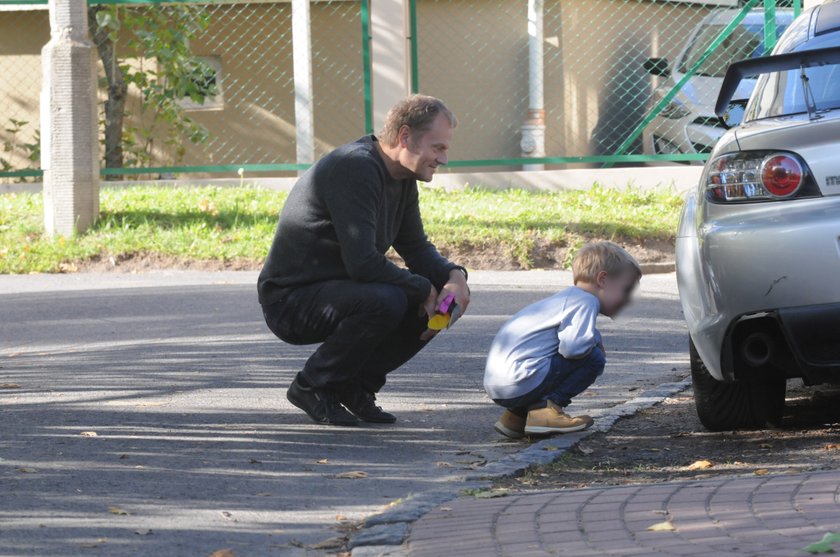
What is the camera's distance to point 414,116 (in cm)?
556

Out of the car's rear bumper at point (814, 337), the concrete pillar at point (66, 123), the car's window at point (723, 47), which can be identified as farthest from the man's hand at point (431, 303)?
the car's window at point (723, 47)

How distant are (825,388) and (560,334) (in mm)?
1870

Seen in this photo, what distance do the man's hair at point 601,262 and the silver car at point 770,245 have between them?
0.26 m

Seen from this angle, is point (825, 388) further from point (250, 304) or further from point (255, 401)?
point (250, 304)

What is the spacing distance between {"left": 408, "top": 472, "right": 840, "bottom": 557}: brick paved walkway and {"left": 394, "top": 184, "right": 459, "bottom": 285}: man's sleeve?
1.67 m

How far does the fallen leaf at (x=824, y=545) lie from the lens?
3398mm

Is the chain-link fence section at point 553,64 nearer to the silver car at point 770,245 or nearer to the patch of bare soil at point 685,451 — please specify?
the patch of bare soil at point 685,451

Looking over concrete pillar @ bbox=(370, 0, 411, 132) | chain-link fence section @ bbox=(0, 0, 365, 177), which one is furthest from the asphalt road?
chain-link fence section @ bbox=(0, 0, 365, 177)

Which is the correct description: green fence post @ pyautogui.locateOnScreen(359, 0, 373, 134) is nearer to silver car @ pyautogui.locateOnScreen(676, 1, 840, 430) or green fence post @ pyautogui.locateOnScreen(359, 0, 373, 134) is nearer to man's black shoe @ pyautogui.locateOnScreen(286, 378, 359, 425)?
man's black shoe @ pyautogui.locateOnScreen(286, 378, 359, 425)

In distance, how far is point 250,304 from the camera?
996 cm

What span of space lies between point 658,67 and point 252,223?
5.62 m

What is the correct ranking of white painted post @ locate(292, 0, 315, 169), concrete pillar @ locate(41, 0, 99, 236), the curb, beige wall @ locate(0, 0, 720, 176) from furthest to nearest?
1. beige wall @ locate(0, 0, 720, 176)
2. white painted post @ locate(292, 0, 315, 169)
3. concrete pillar @ locate(41, 0, 99, 236)
4. the curb

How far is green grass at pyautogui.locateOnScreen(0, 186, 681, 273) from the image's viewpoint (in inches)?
489

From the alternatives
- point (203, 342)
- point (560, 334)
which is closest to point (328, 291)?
point (560, 334)
